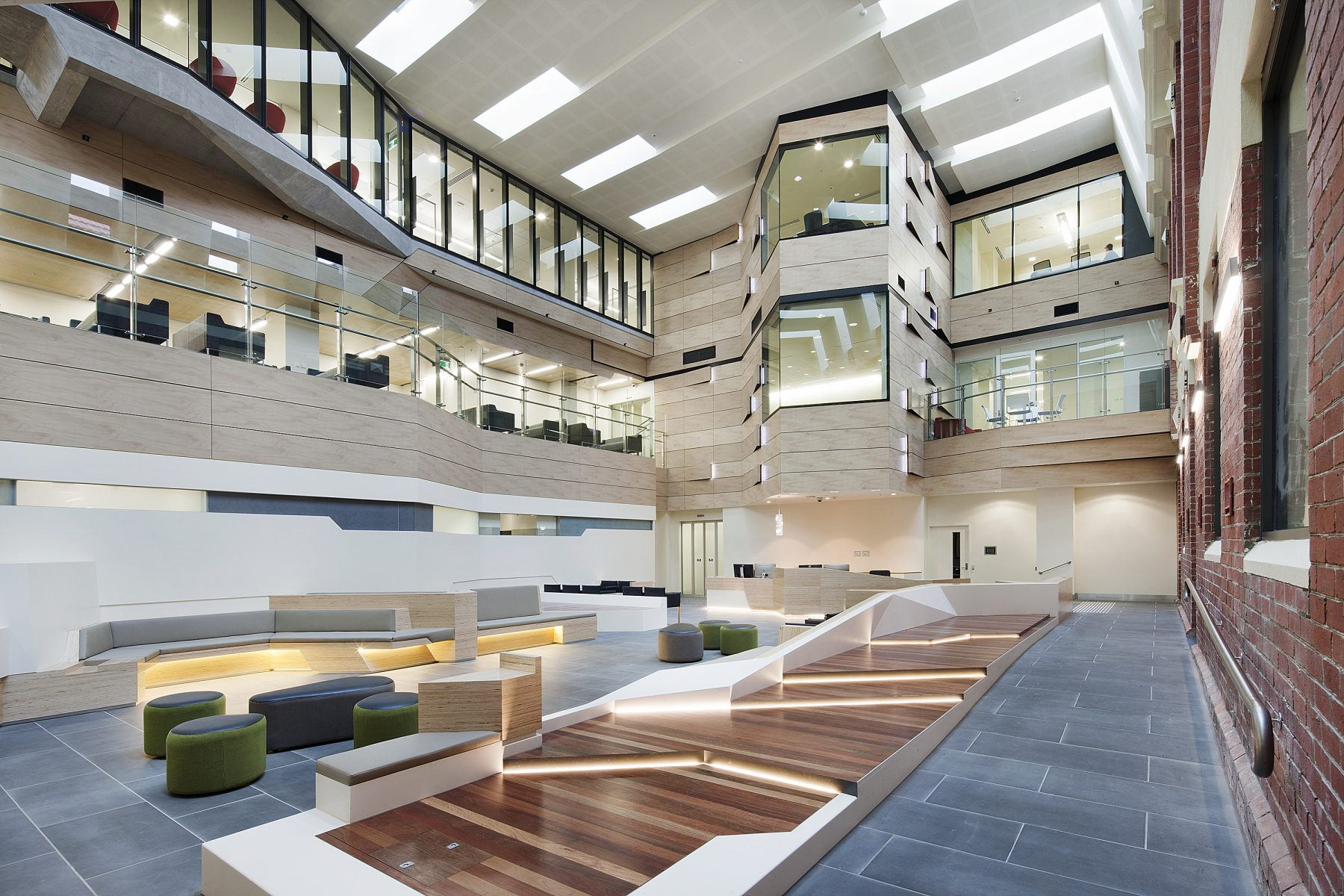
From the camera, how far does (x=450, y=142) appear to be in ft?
56.2

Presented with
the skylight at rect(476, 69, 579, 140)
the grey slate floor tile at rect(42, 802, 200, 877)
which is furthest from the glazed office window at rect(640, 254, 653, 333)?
the grey slate floor tile at rect(42, 802, 200, 877)

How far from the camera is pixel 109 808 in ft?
14.3

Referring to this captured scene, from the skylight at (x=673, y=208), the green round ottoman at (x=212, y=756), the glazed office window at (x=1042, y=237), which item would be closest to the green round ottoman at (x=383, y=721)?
the green round ottoman at (x=212, y=756)

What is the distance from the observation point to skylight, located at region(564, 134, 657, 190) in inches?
688

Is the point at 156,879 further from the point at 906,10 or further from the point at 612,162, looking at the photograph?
the point at 612,162

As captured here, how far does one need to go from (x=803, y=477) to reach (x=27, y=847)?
14.1m

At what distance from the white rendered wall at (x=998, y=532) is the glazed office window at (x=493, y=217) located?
12.6m

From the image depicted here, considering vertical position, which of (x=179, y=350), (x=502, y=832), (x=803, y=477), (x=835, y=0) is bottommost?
(x=502, y=832)

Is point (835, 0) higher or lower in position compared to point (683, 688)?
higher

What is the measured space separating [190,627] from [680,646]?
5591 millimetres

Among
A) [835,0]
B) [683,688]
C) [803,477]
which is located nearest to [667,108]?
[835,0]

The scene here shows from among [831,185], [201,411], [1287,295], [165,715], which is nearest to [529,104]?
[831,185]

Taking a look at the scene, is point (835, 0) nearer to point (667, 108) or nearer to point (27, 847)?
point (667, 108)

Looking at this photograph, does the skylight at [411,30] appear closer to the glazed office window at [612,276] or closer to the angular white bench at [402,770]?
the glazed office window at [612,276]
